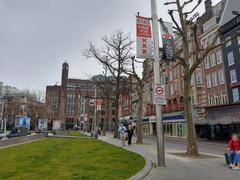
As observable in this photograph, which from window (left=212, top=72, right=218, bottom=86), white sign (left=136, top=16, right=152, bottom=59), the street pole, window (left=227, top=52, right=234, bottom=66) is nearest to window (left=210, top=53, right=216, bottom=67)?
window (left=212, top=72, right=218, bottom=86)

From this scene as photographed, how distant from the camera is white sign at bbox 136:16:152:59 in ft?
37.4

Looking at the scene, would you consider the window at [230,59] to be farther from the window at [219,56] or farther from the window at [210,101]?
the window at [210,101]

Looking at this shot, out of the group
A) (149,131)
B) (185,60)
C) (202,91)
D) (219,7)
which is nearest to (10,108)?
(149,131)

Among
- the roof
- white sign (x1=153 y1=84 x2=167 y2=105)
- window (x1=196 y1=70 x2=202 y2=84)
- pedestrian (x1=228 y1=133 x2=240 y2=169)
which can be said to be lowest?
pedestrian (x1=228 y1=133 x2=240 y2=169)

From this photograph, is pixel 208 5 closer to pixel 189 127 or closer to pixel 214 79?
pixel 214 79

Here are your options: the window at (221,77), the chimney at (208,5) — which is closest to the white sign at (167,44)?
the window at (221,77)

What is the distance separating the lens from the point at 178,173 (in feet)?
29.7

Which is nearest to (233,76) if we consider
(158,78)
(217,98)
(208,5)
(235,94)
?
(235,94)

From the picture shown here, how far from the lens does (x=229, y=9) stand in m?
40.5

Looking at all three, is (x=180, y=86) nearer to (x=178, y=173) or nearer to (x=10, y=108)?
(x=178, y=173)

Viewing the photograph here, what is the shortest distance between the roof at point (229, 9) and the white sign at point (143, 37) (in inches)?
1288

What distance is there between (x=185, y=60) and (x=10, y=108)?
2625 inches

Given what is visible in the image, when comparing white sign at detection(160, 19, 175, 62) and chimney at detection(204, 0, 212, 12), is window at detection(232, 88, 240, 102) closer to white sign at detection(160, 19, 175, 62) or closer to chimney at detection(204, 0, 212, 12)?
chimney at detection(204, 0, 212, 12)

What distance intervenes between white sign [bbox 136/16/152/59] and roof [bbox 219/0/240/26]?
32726mm
